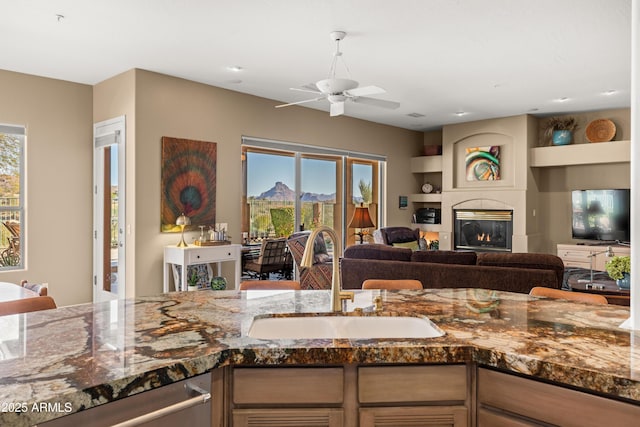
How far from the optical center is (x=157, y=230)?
5.21m

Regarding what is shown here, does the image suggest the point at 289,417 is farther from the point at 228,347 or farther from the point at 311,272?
the point at 311,272

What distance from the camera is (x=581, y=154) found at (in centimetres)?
728

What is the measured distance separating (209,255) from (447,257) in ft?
8.70

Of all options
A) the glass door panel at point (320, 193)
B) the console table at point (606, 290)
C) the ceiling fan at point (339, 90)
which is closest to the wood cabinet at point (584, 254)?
the console table at point (606, 290)

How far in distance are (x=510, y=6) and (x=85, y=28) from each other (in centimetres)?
337

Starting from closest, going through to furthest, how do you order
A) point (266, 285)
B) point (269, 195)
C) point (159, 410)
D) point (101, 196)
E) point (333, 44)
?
1. point (159, 410)
2. point (266, 285)
3. point (333, 44)
4. point (101, 196)
5. point (269, 195)

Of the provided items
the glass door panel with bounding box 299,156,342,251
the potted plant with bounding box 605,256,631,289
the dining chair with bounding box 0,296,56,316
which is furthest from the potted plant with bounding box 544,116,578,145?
the dining chair with bounding box 0,296,56,316

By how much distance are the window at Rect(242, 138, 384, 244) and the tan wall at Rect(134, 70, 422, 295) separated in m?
0.24

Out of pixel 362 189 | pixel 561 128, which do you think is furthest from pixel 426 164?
pixel 561 128

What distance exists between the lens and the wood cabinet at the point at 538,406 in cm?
116

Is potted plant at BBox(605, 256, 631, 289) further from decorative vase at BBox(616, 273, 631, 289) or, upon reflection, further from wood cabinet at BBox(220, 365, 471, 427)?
wood cabinet at BBox(220, 365, 471, 427)

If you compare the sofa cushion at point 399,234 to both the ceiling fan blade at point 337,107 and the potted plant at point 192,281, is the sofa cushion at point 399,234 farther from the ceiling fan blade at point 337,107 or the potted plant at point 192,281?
the ceiling fan blade at point 337,107

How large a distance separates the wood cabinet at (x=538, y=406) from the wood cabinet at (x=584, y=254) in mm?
6532

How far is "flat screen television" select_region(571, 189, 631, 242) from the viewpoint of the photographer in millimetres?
7094
